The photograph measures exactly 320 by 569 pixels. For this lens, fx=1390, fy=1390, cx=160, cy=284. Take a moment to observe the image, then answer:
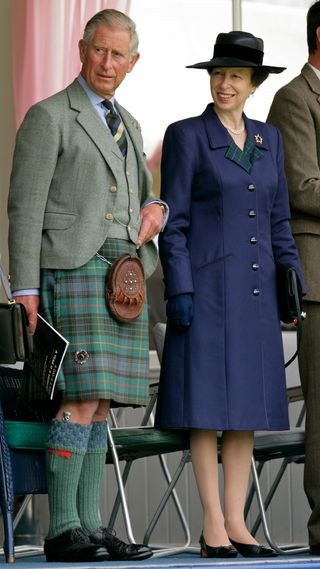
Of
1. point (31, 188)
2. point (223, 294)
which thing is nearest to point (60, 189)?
point (31, 188)

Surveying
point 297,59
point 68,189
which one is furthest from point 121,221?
point 297,59

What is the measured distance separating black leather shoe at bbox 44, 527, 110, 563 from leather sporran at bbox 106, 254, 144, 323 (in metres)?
0.66

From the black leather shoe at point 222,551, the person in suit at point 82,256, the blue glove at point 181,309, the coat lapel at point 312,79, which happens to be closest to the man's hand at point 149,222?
the person in suit at point 82,256

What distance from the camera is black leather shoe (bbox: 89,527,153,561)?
4.11 metres

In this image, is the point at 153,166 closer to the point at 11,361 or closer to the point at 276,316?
the point at 276,316

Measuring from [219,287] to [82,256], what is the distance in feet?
2.04

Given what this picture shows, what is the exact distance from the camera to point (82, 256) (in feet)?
13.6

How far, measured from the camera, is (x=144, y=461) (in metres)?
6.91

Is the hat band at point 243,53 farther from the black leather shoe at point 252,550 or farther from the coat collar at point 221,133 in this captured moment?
the black leather shoe at point 252,550

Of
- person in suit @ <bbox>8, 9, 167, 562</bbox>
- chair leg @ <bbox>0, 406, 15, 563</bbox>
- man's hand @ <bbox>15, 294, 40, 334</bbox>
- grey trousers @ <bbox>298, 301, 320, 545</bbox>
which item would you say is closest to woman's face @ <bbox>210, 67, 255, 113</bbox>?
person in suit @ <bbox>8, 9, 167, 562</bbox>

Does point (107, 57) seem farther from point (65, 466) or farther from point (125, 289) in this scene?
point (65, 466)

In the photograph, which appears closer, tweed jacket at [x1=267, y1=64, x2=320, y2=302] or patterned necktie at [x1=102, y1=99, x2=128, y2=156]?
patterned necktie at [x1=102, y1=99, x2=128, y2=156]

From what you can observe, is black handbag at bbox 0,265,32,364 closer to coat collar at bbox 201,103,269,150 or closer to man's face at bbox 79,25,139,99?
man's face at bbox 79,25,139,99

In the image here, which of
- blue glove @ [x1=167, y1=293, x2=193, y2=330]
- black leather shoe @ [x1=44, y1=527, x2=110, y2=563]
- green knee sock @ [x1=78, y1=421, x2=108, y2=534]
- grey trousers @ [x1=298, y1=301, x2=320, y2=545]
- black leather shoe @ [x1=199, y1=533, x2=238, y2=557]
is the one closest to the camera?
black leather shoe @ [x1=44, y1=527, x2=110, y2=563]
